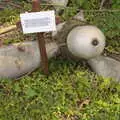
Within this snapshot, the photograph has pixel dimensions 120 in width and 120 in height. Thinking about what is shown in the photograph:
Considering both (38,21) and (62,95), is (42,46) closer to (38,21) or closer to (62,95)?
(38,21)

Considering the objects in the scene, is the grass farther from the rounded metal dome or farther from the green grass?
the rounded metal dome

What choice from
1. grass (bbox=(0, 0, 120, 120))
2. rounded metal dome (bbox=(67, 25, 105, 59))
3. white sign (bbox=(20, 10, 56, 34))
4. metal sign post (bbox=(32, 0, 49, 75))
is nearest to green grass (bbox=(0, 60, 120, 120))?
grass (bbox=(0, 0, 120, 120))

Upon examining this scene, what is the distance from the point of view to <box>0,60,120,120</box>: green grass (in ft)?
13.1

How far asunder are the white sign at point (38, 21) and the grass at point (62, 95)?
658mm

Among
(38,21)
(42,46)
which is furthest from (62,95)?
(38,21)

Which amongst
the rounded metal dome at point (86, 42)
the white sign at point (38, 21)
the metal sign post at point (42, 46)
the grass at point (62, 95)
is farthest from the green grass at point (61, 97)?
the white sign at point (38, 21)

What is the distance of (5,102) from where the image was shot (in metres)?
4.11

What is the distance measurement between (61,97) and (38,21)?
84cm

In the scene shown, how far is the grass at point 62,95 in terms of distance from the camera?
400 cm

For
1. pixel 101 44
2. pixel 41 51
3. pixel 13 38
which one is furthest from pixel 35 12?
pixel 13 38

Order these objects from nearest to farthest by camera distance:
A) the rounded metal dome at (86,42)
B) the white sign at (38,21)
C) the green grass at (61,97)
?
the white sign at (38,21) → the green grass at (61,97) → the rounded metal dome at (86,42)

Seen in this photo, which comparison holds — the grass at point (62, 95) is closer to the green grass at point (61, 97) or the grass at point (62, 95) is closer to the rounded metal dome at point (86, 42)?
the green grass at point (61, 97)

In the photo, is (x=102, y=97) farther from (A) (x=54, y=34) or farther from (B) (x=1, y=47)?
(B) (x=1, y=47)

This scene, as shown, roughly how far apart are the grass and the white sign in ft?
2.16
